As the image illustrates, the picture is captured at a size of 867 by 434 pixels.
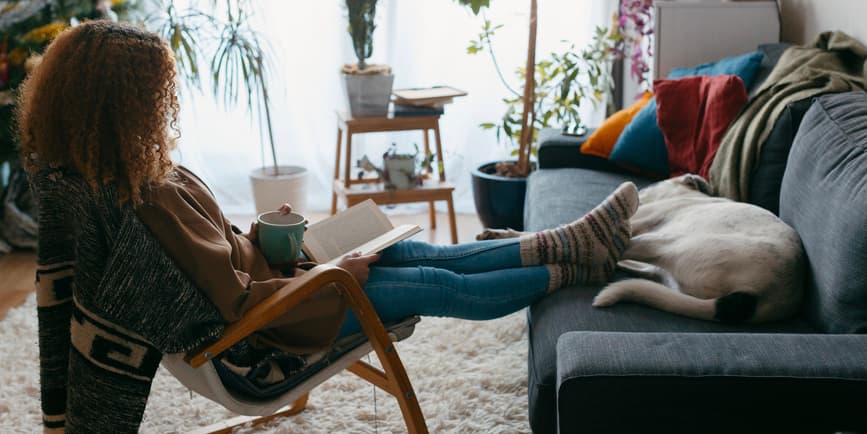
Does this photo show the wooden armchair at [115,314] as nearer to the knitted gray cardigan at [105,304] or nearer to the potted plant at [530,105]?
the knitted gray cardigan at [105,304]

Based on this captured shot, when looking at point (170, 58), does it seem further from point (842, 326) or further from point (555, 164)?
point (555, 164)

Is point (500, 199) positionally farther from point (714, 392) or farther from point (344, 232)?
point (714, 392)

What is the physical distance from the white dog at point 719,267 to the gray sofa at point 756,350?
0.09 ft

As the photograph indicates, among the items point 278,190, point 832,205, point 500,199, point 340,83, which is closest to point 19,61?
point 278,190

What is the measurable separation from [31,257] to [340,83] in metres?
1.46

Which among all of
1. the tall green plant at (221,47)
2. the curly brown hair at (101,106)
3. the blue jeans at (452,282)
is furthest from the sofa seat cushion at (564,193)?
the tall green plant at (221,47)

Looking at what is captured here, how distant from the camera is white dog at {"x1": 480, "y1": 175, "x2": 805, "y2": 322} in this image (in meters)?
1.73

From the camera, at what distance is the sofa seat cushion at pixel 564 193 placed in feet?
7.98

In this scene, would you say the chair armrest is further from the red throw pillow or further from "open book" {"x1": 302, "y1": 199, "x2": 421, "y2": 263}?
the red throw pillow

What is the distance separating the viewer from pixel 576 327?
5.65 ft

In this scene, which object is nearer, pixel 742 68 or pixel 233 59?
pixel 742 68

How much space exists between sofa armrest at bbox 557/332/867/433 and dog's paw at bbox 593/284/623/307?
1.51ft

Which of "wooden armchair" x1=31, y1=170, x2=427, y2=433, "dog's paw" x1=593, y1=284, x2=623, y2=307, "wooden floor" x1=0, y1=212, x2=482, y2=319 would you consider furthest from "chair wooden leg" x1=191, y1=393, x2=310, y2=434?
"wooden floor" x1=0, y1=212, x2=482, y2=319

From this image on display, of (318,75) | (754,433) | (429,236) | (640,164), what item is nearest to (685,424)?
(754,433)
